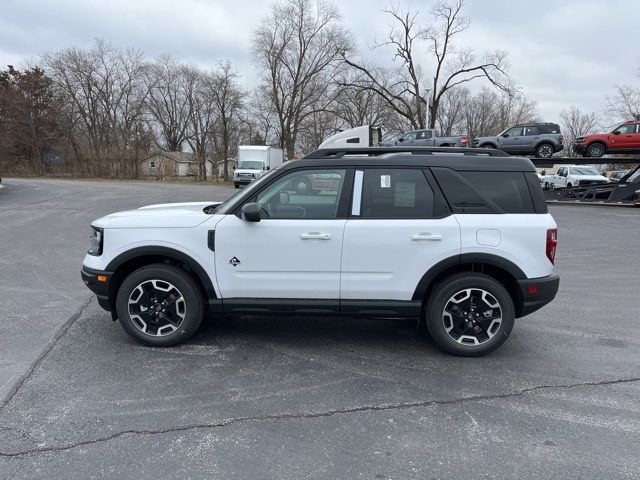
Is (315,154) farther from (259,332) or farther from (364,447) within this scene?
(364,447)

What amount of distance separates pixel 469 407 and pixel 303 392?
1249mm

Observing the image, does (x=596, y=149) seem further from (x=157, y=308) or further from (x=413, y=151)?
(x=157, y=308)

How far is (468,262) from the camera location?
13.2ft

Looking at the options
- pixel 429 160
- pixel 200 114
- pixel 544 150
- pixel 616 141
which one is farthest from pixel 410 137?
pixel 200 114

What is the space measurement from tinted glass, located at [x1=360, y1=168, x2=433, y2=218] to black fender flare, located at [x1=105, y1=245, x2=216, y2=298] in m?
1.56

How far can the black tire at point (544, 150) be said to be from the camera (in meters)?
21.5

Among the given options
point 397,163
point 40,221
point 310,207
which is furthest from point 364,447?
point 40,221

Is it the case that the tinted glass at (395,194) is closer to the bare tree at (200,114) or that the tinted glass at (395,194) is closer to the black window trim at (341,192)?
the black window trim at (341,192)

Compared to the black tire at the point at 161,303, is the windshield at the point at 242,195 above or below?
above

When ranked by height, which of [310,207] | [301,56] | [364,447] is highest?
[301,56]

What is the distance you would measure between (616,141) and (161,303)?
22.7m

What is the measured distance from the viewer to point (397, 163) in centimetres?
415

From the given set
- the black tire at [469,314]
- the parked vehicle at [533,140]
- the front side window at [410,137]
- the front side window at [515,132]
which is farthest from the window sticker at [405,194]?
the front side window at [410,137]

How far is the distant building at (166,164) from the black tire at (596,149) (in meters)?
50.7
